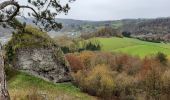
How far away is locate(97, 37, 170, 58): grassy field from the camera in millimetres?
118012

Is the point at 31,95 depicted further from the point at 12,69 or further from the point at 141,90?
the point at 141,90

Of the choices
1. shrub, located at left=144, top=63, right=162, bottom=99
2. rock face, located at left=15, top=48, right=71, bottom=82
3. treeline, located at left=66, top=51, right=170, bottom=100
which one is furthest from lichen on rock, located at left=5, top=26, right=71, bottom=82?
shrub, located at left=144, top=63, right=162, bottom=99

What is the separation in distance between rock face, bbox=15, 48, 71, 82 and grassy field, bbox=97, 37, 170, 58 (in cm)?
8271

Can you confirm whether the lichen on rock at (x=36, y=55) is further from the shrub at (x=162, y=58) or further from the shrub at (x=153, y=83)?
the shrub at (x=162, y=58)

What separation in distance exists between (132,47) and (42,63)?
3770 inches

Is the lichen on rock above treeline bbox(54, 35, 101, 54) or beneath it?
above

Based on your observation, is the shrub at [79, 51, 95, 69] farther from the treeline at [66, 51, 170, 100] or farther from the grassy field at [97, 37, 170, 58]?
the grassy field at [97, 37, 170, 58]

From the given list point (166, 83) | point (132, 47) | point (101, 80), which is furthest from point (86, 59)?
point (132, 47)

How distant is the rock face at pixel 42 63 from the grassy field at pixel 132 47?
3256 inches

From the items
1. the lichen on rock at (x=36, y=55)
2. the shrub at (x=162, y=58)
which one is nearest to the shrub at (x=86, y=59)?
the shrub at (x=162, y=58)

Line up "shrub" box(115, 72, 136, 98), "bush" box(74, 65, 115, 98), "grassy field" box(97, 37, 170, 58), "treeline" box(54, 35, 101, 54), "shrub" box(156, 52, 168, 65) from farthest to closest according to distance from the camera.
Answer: "treeline" box(54, 35, 101, 54)
"grassy field" box(97, 37, 170, 58)
"shrub" box(156, 52, 168, 65)
"shrub" box(115, 72, 136, 98)
"bush" box(74, 65, 115, 98)

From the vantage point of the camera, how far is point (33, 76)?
30297mm

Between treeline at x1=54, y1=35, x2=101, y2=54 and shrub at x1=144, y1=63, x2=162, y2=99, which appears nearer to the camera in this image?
shrub at x1=144, y1=63, x2=162, y2=99

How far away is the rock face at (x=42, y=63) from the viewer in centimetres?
3083
